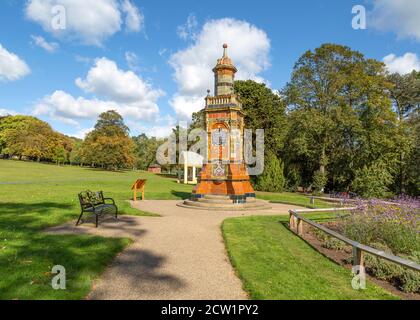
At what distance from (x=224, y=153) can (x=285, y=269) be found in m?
11.5

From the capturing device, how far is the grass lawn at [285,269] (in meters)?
4.54

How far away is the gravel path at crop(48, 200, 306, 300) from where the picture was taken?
4.46 metres

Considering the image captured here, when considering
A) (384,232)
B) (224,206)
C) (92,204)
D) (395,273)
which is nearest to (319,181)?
(224,206)

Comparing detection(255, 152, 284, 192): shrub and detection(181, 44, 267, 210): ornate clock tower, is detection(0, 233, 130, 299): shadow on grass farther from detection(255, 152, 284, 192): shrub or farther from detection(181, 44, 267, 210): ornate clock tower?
detection(255, 152, 284, 192): shrub

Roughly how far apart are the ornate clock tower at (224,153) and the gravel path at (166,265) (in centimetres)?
655

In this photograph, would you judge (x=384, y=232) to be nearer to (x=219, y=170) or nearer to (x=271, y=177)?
(x=219, y=170)

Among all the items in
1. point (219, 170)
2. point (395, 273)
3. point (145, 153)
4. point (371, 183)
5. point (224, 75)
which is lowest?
point (395, 273)

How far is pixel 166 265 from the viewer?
5742 millimetres

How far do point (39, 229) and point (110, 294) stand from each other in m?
5.22

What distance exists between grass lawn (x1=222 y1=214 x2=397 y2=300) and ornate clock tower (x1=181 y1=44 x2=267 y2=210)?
712cm

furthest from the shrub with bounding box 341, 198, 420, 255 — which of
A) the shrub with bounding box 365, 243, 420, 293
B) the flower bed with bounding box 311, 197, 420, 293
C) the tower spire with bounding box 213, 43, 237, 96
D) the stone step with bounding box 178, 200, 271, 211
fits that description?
the tower spire with bounding box 213, 43, 237, 96

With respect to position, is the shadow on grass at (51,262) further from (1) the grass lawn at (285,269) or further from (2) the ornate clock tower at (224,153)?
(2) the ornate clock tower at (224,153)

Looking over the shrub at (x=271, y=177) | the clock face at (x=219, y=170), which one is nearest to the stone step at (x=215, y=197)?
the clock face at (x=219, y=170)
